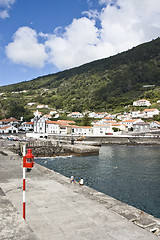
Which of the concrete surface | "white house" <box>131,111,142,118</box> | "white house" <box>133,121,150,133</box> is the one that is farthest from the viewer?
"white house" <box>131,111,142,118</box>

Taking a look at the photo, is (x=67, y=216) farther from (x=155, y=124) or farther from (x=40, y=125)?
(x=155, y=124)

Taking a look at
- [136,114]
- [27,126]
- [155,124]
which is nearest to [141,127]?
[155,124]

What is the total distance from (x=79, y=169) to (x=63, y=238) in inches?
807

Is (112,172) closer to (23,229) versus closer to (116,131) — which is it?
(23,229)

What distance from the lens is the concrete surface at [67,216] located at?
602 cm

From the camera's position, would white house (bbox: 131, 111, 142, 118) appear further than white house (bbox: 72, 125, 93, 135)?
Yes

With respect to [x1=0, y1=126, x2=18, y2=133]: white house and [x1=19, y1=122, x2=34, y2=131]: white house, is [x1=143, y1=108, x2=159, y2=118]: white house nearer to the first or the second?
[x1=19, y1=122, x2=34, y2=131]: white house

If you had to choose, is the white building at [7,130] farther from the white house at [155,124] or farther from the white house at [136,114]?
the white house at [136,114]

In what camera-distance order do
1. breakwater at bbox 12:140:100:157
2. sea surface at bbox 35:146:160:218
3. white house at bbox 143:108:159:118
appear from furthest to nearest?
1. white house at bbox 143:108:159:118
2. breakwater at bbox 12:140:100:157
3. sea surface at bbox 35:146:160:218

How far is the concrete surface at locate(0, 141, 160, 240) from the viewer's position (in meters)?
6.02

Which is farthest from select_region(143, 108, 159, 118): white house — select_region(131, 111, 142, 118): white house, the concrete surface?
the concrete surface

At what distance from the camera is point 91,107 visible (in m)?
150

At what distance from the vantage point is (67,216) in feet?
25.6

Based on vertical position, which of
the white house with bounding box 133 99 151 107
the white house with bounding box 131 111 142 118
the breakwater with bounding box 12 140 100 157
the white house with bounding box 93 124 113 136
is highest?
the white house with bounding box 133 99 151 107
